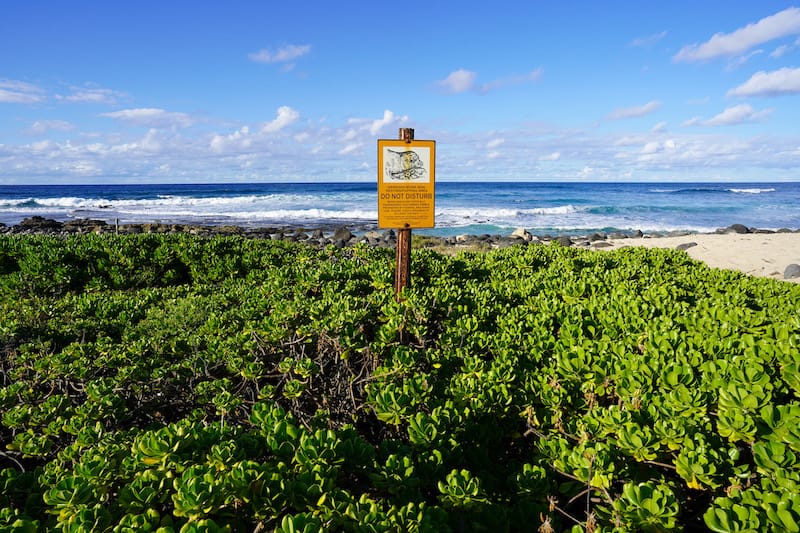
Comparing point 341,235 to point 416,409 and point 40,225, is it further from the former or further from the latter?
point 416,409

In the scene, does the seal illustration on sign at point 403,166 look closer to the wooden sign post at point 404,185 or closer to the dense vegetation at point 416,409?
the wooden sign post at point 404,185

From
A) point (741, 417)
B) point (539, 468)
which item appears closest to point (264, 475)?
point (539, 468)

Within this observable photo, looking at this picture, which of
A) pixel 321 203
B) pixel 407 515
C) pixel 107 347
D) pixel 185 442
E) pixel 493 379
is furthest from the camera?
pixel 321 203

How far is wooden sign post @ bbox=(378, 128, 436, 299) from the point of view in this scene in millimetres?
4465

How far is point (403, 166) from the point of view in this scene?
451cm

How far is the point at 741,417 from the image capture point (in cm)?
187

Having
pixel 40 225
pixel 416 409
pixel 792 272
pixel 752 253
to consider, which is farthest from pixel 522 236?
pixel 40 225

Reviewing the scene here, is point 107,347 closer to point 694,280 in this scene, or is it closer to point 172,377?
point 172,377

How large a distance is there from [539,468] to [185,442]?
4.81 feet

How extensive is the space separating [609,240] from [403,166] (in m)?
22.8

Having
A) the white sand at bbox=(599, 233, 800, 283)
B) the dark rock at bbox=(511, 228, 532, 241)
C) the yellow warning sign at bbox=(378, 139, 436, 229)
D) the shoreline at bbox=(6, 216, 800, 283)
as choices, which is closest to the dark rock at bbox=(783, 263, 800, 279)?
the shoreline at bbox=(6, 216, 800, 283)

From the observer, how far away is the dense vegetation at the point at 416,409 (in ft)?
5.23

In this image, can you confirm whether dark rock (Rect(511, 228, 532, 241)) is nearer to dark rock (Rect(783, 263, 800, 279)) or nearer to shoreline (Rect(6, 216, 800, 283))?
shoreline (Rect(6, 216, 800, 283))

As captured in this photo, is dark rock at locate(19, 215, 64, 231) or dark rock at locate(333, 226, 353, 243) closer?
dark rock at locate(333, 226, 353, 243)
